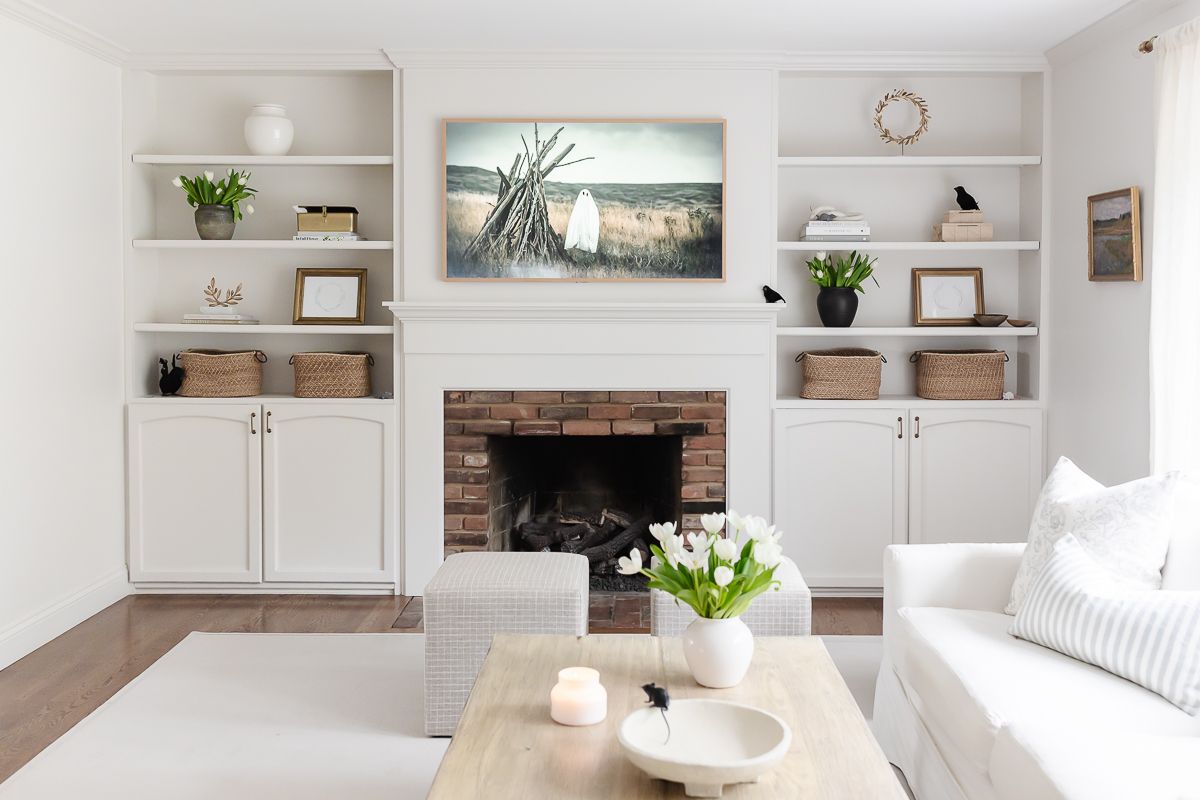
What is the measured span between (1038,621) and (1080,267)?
2.19 m

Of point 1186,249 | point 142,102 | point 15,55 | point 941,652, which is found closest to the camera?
point 941,652

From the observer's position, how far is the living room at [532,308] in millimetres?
3805

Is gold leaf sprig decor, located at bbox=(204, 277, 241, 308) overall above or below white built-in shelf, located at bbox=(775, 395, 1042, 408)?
above

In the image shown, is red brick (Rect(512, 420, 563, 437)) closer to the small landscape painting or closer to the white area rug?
the white area rug

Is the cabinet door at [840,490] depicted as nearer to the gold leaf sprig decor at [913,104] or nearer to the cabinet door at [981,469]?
Answer: the cabinet door at [981,469]

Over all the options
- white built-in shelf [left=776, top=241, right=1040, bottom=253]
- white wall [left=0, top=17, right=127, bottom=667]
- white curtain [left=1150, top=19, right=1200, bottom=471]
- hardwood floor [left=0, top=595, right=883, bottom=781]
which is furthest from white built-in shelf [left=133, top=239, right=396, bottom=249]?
white curtain [left=1150, top=19, right=1200, bottom=471]

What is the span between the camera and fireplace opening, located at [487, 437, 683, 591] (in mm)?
4852

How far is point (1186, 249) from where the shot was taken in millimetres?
3342

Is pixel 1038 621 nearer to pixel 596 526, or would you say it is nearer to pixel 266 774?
pixel 266 774

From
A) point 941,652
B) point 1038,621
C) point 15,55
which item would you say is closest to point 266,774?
point 941,652

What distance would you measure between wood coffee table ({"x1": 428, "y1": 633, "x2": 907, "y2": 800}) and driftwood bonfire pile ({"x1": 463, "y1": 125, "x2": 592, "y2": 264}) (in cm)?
229

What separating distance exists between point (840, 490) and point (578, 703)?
2762 mm

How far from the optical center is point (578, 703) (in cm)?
206

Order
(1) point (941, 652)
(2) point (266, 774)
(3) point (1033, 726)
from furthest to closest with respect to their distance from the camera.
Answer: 1. (2) point (266, 774)
2. (1) point (941, 652)
3. (3) point (1033, 726)
